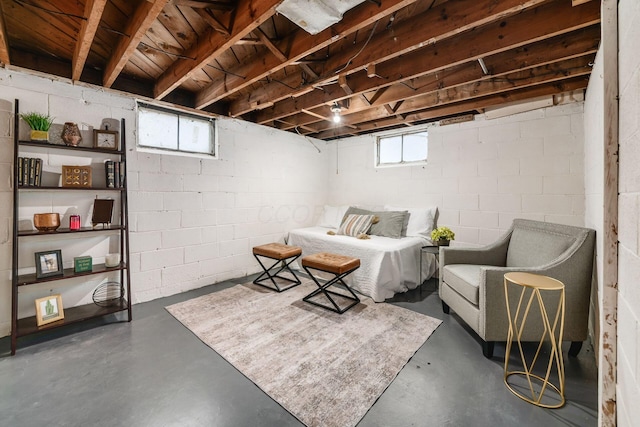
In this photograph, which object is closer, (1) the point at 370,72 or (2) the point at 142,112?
(1) the point at 370,72

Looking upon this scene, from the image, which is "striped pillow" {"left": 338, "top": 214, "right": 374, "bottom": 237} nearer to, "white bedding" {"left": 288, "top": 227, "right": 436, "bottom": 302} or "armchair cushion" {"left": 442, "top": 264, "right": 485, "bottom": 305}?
"white bedding" {"left": 288, "top": 227, "right": 436, "bottom": 302}

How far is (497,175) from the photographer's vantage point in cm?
329

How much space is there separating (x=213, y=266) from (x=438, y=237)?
112 inches

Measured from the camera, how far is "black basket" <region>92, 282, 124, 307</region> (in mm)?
2638

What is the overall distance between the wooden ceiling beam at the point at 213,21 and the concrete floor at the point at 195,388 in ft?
7.27

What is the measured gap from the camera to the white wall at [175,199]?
7.63ft

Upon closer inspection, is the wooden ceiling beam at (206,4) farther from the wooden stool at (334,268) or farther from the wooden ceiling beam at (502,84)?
the wooden stool at (334,268)

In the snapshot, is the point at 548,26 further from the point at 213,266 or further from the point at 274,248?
the point at 213,266

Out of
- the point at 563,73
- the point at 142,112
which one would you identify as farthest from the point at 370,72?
the point at 142,112

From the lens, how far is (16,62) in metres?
2.20

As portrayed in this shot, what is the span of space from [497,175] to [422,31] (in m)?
2.24

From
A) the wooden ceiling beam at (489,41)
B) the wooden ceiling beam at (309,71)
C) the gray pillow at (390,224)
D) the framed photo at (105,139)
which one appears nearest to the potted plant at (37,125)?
the framed photo at (105,139)

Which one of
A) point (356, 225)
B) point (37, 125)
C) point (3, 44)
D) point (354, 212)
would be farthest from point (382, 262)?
point (3, 44)

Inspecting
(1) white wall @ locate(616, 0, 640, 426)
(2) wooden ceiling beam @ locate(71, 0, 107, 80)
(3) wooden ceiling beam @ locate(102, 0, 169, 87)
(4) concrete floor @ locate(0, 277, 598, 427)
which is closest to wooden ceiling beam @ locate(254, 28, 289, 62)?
(3) wooden ceiling beam @ locate(102, 0, 169, 87)
